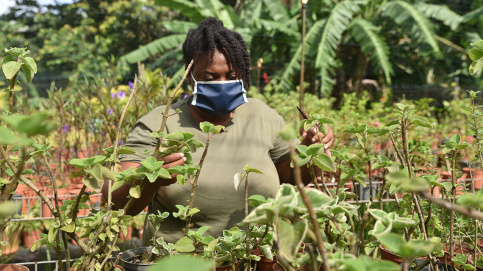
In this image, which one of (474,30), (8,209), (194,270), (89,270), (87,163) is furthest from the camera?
(474,30)

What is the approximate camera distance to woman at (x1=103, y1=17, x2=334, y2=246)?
4.69ft

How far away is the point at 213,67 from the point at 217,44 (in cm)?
9

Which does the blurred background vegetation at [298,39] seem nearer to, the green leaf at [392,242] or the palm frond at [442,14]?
the palm frond at [442,14]

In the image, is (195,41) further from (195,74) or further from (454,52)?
(454,52)

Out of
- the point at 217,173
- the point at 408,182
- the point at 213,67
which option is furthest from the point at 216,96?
the point at 408,182

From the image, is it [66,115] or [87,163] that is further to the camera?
[66,115]

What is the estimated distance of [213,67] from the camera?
1.58 metres

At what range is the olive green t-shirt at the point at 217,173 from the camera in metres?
1.41

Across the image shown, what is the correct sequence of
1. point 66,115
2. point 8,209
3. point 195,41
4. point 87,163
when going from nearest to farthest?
1. point 8,209
2. point 87,163
3. point 195,41
4. point 66,115

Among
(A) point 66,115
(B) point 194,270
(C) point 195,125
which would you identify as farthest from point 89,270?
(A) point 66,115

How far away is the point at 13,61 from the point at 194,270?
68 cm

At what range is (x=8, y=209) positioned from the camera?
352mm

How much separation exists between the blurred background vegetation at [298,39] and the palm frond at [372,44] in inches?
1.0

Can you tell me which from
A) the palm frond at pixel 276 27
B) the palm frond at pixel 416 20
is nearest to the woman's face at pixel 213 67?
the palm frond at pixel 276 27
